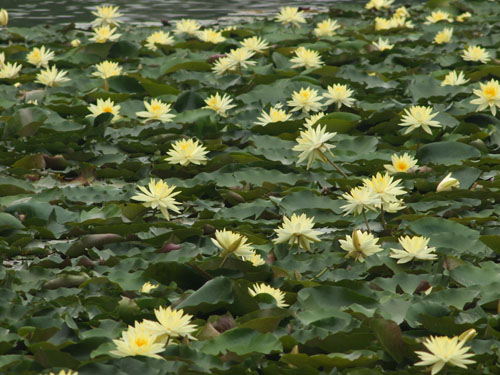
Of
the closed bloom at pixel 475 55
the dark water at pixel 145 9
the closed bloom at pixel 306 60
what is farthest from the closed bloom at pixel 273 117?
the dark water at pixel 145 9

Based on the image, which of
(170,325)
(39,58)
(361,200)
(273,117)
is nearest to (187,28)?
(39,58)

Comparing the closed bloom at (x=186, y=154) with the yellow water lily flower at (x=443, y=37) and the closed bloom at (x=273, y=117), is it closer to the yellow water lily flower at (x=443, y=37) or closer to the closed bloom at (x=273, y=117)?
the closed bloom at (x=273, y=117)

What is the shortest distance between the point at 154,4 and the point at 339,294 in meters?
7.07


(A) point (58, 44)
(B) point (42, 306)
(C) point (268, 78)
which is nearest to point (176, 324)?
(B) point (42, 306)

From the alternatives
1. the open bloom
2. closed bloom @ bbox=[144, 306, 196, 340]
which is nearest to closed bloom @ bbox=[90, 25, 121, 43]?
the open bloom

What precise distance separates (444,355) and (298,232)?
919mm

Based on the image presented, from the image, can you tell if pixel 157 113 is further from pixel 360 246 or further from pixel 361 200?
pixel 360 246

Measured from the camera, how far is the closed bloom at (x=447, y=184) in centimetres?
356

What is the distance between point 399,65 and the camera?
6.09 m

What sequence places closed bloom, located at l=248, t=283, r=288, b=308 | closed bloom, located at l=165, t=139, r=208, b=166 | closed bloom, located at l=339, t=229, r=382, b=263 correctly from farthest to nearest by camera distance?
closed bloom, located at l=165, t=139, r=208, b=166 < closed bloom, located at l=339, t=229, r=382, b=263 < closed bloom, located at l=248, t=283, r=288, b=308

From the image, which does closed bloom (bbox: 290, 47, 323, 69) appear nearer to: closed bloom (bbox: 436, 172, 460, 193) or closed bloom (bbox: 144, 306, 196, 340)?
closed bloom (bbox: 436, 172, 460, 193)

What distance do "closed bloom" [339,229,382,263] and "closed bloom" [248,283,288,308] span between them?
37 cm

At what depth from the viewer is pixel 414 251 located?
2865mm

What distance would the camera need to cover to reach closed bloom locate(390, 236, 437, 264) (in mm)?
2867
